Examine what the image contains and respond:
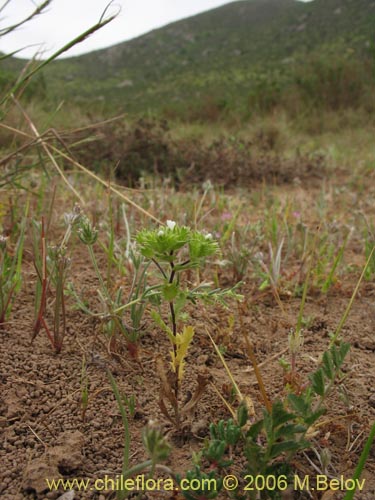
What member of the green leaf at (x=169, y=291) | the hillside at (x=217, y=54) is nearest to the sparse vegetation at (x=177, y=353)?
the green leaf at (x=169, y=291)

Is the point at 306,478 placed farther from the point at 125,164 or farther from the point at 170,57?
the point at 170,57

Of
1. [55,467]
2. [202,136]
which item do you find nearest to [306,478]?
[55,467]

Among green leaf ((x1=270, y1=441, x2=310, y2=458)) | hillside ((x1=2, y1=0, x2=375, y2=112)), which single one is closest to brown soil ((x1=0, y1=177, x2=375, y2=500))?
green leaf ((x1=270, y1=441, x2=310, y2=458))

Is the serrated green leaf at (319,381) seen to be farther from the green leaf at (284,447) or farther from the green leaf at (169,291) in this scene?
the green leaf at (169,291)

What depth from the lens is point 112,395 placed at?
1.04m

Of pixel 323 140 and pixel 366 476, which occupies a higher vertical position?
pixel 366 476

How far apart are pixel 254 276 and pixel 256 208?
128cm

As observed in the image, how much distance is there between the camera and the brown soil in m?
0.88

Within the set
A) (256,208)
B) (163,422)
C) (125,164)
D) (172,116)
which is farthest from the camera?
(172,116)

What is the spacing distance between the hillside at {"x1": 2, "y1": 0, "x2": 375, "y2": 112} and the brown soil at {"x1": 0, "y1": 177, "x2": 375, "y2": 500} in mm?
7971

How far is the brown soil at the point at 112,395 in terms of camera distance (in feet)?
2.88

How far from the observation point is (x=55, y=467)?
2.79ft

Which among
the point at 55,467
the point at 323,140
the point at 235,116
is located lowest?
the point at 323,140

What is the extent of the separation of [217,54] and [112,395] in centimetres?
3202
